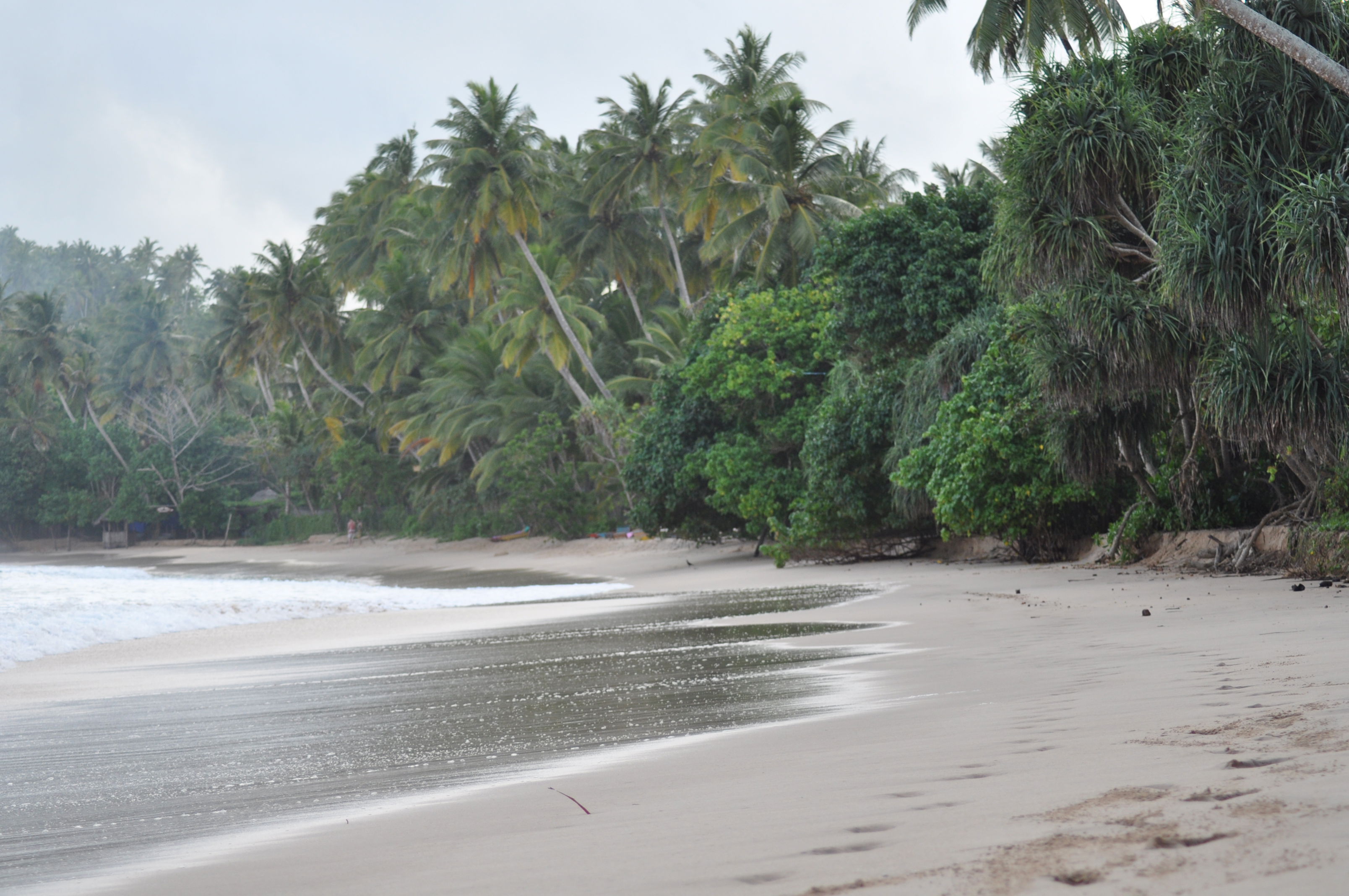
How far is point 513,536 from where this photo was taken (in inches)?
1432

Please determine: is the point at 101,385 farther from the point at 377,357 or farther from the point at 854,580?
the point at 854,580

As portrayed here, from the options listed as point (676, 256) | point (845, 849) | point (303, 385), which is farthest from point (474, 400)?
point (845, 849)

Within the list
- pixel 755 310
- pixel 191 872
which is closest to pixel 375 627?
pixel 191 872

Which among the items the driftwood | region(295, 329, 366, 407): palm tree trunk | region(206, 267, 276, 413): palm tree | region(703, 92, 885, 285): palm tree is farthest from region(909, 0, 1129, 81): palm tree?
region(206, 267, 276, 413): palm tree

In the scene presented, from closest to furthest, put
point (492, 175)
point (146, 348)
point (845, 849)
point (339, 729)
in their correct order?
point (845, 849) < point (339, 729) < point (492, 175) < point (146, 348)

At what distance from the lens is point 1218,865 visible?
1.79 meters

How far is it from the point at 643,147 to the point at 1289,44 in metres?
24.3

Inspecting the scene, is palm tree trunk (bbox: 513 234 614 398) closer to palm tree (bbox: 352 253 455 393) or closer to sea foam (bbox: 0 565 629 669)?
palm tree (bbox: 352 253 455 393)

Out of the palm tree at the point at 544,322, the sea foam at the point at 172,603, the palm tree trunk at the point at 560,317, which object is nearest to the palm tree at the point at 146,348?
the palm tree at the point at 544,322

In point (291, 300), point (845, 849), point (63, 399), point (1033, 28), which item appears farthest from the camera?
point (63, 399)

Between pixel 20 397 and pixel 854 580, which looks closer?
pixel 854 580

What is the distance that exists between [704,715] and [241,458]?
56671mm

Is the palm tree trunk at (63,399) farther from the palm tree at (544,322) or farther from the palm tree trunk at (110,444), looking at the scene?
the palm tree at (544,322)

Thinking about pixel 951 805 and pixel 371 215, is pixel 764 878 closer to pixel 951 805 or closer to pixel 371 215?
pixel 951 805
